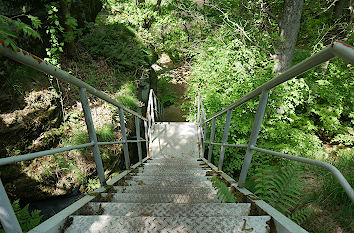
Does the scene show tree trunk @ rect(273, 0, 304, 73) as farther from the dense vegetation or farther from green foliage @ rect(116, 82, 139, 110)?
green foliage @ rect(116, 82, 139, 110)

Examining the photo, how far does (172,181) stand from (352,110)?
23.6ft

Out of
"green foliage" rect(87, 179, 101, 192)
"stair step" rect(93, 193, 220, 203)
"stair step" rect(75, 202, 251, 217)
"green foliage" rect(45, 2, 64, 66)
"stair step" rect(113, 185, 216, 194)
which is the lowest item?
"green foliage" rect(87, 179, 101, 192)

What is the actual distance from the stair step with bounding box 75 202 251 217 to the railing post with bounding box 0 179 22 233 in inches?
21.3

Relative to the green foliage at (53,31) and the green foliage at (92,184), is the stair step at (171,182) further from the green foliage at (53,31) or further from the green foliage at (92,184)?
the green foliage at (53,31)

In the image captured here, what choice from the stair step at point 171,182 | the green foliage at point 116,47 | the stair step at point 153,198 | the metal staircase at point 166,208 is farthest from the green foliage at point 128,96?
the stair step at point 153,198

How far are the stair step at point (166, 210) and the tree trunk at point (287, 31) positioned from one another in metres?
4.82

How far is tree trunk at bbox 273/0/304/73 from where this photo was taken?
458cm

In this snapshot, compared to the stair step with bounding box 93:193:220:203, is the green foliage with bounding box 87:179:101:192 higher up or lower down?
lower down

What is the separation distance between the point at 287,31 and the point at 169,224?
5476 mm

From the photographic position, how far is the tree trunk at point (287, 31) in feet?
15.0

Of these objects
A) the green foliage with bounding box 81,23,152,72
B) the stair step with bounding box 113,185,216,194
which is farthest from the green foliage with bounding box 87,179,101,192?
the green foliage with bounding box 81,23,152,72

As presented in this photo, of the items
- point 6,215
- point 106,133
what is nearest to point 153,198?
point 6,215

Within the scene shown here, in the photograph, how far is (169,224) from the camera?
120 cm

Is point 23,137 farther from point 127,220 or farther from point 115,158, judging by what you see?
point 127,220
